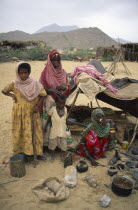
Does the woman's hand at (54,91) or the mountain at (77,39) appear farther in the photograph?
the mountain at (77,39)

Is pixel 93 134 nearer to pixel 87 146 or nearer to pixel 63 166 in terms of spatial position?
pixel 87 146

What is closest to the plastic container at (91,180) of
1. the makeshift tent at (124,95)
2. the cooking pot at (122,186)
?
the cooking pot at (122,186)

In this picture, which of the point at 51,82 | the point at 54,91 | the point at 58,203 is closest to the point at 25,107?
the point at 54,91

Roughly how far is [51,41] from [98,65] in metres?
47.0

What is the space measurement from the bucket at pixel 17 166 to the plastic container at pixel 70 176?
727 mm

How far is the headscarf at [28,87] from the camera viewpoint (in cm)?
→ 320

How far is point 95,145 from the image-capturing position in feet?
11.8

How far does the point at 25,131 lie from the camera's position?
10.9 ft

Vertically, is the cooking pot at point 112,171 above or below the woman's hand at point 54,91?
below

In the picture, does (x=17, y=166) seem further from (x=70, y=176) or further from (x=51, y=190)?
(x=70, y=176)

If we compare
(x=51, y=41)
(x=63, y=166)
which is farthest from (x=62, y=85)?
(x=51, y=41)

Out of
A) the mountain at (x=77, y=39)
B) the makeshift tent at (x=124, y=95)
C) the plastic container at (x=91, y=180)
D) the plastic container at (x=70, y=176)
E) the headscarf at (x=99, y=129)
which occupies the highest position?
the mountain at (x=77, y=39)

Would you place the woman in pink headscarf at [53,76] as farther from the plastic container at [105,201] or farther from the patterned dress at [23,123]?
the plastic container at [105,201]

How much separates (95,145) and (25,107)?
1.48 meters
